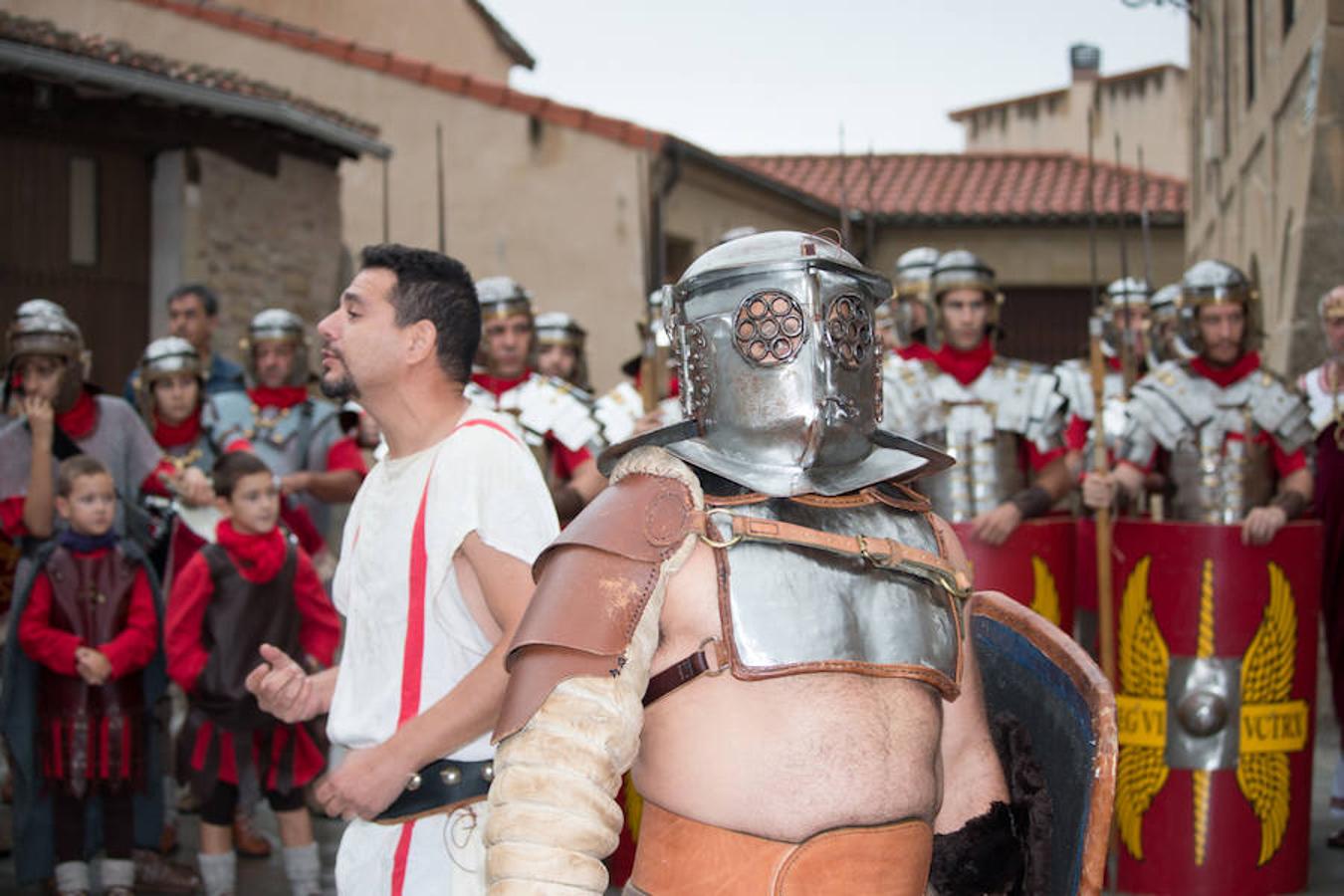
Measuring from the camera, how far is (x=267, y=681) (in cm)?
317

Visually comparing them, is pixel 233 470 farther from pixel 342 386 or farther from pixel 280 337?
pixel 342 386

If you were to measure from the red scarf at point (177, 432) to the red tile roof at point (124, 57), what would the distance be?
10.2ft

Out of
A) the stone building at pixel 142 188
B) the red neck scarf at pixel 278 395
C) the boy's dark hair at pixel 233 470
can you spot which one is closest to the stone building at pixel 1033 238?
the stone building at pixel 142 188

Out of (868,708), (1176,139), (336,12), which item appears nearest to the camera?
(868,708)

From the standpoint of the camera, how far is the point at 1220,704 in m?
5.65

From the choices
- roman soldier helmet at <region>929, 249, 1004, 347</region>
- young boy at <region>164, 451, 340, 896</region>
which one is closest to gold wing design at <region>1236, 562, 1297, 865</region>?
roman soldier helmet at <region>929, 249, 1004, 347</region>

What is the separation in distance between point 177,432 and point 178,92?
367 centimetres

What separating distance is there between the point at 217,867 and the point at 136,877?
73 centimetres

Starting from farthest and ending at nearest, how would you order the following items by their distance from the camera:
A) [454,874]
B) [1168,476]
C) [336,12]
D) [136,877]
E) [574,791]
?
[336,12] < [1168,476] < [136,877] < [454,874] < [574,791]

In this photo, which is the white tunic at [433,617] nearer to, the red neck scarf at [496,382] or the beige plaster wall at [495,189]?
the red neck scarf at [496,382]

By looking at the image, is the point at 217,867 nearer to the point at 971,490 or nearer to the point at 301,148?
the point at 971,490

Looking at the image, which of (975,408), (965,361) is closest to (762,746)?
(975,408)

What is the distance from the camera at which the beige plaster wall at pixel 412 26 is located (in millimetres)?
17453

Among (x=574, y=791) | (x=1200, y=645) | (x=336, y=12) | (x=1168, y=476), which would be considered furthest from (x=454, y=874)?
(x=336, y=12)
